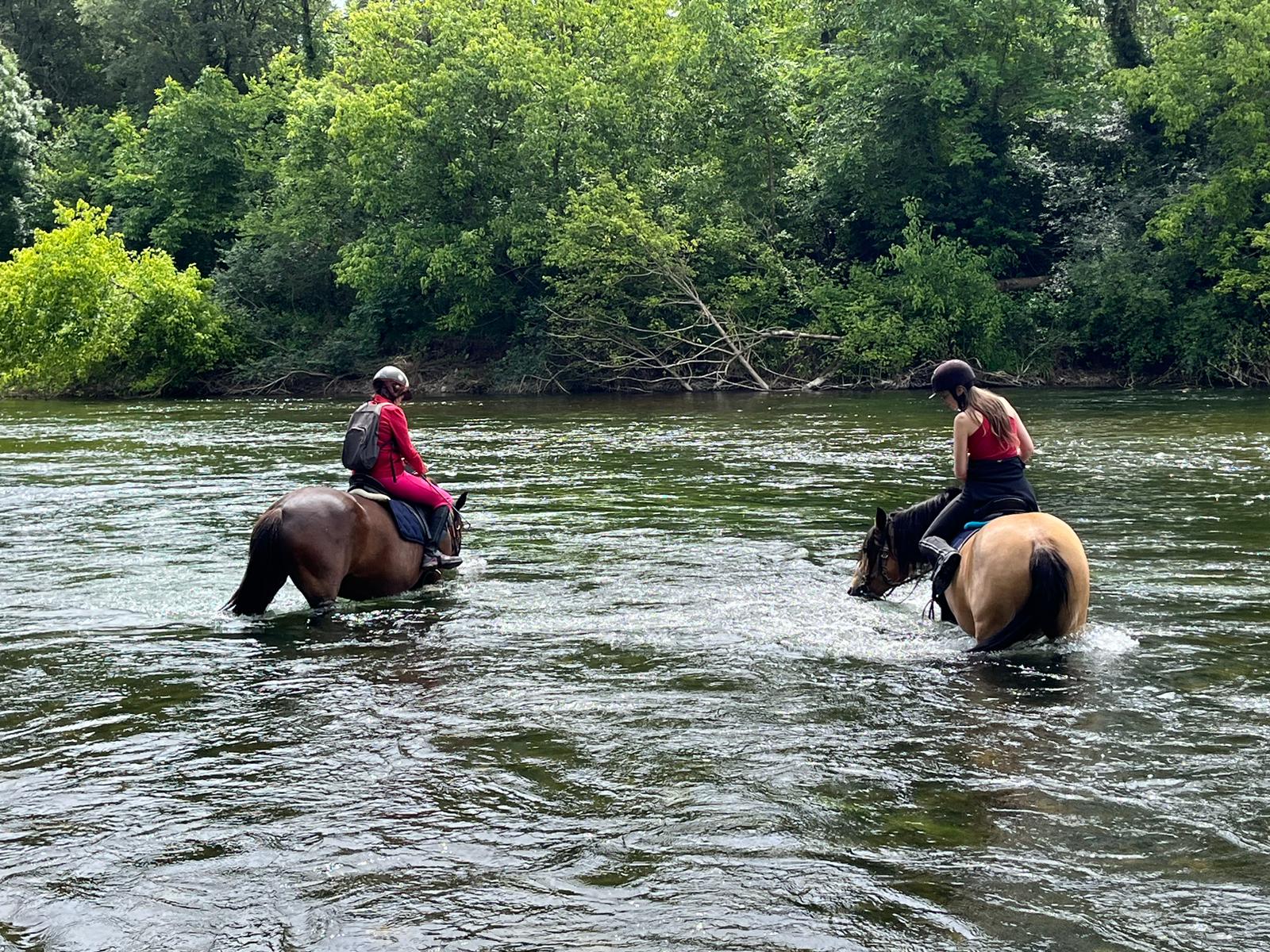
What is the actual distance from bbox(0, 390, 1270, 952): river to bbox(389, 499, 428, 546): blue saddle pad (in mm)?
519

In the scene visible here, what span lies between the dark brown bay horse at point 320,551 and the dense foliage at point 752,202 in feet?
97.3

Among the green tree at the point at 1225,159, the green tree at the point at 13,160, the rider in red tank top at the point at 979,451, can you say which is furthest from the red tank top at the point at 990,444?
the green tree at the point at 13,160

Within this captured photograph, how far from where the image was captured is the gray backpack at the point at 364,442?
998 centimetres

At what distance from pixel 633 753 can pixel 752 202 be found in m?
38.0

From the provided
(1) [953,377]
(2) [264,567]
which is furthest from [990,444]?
(2) [264,567]

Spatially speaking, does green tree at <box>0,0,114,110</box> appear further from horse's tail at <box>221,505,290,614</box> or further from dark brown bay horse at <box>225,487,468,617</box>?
horse's tail at <box>221,505,290,614</box>

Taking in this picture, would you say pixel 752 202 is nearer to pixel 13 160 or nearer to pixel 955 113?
pixel 955 113

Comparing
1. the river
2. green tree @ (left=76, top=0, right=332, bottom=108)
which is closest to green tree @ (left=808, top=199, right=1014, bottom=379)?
the river

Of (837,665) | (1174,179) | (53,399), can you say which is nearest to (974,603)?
(837,665)

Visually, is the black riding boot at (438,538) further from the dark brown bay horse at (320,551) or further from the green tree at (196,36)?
the green tree at (196,36)

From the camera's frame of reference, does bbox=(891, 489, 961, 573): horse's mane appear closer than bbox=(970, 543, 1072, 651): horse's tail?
No

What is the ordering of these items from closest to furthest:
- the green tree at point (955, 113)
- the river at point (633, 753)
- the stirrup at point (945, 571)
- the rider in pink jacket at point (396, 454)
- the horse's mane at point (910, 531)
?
1. the river at point (633, 753)
2. the stirrup at point (945, 571)
3. the horse's mane at point (910, 531)
4. the rider in pink jacket at point (396, 454)
5. the green tree at point (955, 113)

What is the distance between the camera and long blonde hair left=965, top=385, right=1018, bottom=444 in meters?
8.38

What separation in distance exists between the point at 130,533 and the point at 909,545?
8477 mm
